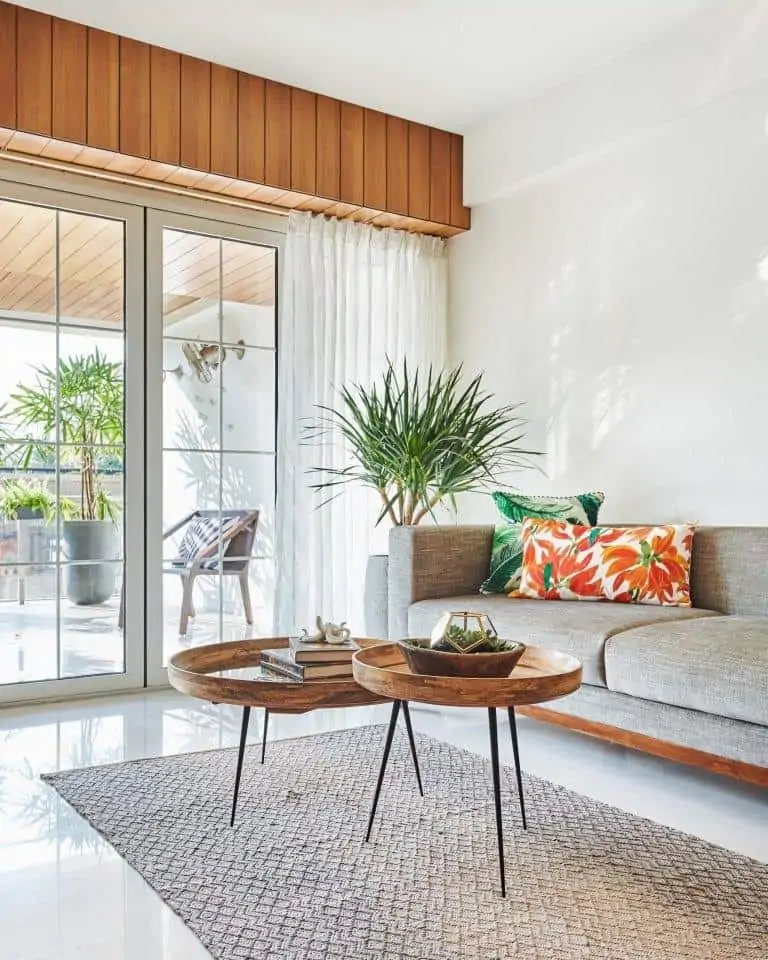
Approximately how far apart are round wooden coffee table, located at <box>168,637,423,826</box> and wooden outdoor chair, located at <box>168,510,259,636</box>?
1.81 metres

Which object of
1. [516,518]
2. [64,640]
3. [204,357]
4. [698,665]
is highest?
[204,357]

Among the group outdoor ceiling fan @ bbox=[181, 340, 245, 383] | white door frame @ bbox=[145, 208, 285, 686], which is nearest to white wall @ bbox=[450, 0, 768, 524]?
outdoor ceiling fan @ bbox=[181, 340, 245, 383]

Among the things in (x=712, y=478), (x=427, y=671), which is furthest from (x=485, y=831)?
(x=712, y=478)

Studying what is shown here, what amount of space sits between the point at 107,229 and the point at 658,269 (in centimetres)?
242

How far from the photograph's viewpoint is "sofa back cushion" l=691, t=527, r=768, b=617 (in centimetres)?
324

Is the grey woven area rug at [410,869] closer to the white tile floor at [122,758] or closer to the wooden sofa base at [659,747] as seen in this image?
the white tile floor at [122,758]

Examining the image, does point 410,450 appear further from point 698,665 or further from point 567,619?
point 698,665

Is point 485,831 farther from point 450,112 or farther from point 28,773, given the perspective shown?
point 450,112

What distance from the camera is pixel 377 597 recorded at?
13.2 feet

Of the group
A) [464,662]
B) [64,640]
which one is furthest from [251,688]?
[64,640]

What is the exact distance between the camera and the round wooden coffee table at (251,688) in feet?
7.14

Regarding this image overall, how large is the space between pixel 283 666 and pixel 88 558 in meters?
1.98

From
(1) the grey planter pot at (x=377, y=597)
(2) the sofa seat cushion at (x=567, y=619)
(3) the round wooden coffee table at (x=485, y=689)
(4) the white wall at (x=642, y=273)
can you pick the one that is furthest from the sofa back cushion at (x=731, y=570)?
(3) the round wooden coffee table at (x=485, y=689)

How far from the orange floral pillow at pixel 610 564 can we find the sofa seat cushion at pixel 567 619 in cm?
6
